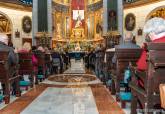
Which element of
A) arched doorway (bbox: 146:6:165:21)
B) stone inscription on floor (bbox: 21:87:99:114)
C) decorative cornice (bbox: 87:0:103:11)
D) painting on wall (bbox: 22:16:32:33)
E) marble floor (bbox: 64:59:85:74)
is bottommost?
marble floor (bbox: 64:59:85:74)

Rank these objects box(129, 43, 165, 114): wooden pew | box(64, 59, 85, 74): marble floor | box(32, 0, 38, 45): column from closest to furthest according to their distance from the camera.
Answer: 1. box(129, 43, 165, 114): wooden pew
2. box(64, 59, 85, 74): marble floor
3. box(32, 0, 38, 45): column

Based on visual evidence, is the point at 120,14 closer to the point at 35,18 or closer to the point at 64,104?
the point at 35,18

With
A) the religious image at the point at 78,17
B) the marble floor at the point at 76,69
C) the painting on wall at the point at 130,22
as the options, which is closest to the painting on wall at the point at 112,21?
the painting on wall at the point at 130,22

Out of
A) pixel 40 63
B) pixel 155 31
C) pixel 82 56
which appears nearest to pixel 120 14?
pixel 82 56

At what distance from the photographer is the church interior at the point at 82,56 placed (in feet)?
12.6

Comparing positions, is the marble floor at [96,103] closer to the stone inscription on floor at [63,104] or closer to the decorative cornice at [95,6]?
the stone inscription on floor at [63,104]

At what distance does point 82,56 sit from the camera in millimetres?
22578

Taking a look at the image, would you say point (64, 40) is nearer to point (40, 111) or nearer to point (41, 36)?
point (41, 36)

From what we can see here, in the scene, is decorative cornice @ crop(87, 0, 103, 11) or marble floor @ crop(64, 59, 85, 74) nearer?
marble floor @ crop(64, 59, 85, 74)

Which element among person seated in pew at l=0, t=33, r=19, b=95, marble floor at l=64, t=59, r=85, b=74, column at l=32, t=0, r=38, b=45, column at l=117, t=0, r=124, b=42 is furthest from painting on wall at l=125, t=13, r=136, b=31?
person seated in pew at l=0, t=33, r=19, b=95

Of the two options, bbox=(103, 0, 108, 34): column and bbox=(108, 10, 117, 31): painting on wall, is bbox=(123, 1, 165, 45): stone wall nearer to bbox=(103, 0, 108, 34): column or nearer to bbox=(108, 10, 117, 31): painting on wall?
bbox=(108, 10, 117, 31): painting on wall

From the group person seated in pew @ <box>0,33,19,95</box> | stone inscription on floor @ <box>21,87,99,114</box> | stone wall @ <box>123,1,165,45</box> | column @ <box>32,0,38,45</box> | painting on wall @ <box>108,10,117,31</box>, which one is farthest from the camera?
painting on wall @ <box>108,10,117,31</box>

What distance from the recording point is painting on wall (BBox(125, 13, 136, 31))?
20969mm

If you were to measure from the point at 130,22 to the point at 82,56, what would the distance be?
13.7 ft
